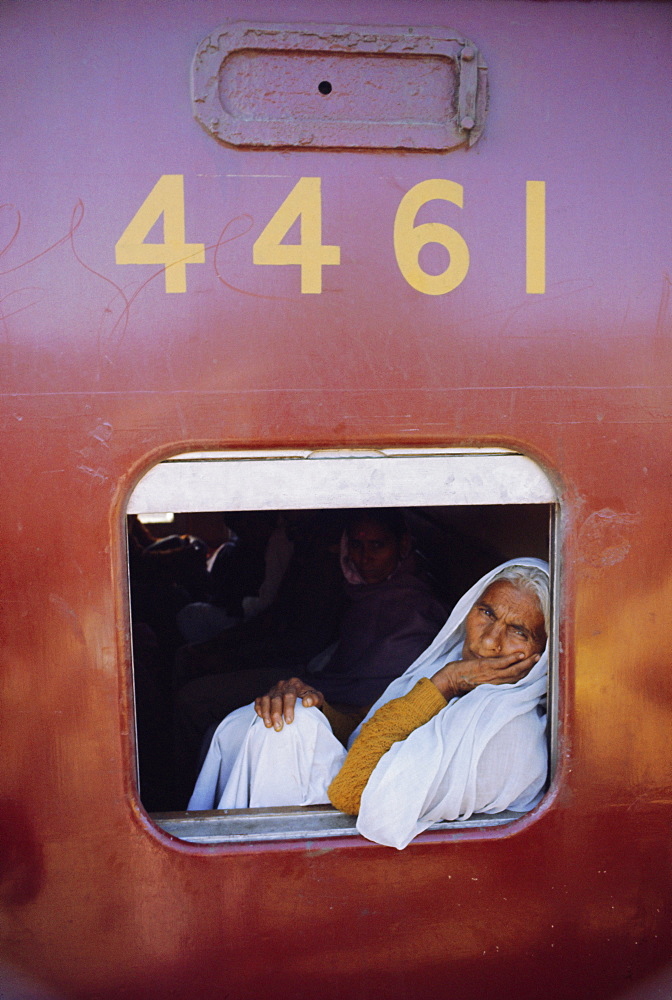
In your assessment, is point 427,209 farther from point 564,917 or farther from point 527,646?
point 564,917

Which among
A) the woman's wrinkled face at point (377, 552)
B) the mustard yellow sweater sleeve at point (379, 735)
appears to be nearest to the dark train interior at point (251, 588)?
the woman's wrinkled face at point (377, 552)

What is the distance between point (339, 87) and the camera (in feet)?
4.65

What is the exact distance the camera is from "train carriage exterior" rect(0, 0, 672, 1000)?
1.39m

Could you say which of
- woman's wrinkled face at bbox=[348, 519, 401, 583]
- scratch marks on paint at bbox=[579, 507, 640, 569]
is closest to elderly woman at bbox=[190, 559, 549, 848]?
scratch marks on paint at bbox=[579, 507, 640, 569]

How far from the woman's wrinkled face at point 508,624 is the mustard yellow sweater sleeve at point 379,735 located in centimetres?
18

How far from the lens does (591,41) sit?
146 cm

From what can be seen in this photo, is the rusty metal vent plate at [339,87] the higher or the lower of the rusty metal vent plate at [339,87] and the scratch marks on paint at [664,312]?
the higher

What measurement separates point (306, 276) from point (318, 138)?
10.8 inches

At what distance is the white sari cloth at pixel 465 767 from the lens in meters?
1.56

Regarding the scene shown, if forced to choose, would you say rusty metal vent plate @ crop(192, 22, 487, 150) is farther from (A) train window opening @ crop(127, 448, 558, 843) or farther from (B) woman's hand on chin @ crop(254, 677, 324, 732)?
(B) woman's hand on chin @ crop(254, 677, 324, 732)

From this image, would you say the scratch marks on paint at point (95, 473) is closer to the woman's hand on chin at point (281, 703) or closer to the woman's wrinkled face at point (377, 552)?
the woman's hand on chin at point (281, 703)

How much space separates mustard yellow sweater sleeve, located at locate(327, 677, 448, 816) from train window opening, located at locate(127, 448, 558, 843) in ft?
0.19

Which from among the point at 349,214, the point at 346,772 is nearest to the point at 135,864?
the point at 346,772

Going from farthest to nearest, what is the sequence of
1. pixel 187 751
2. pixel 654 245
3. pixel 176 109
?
pixel 187 751
pixel 654 245
pixel 176 109
